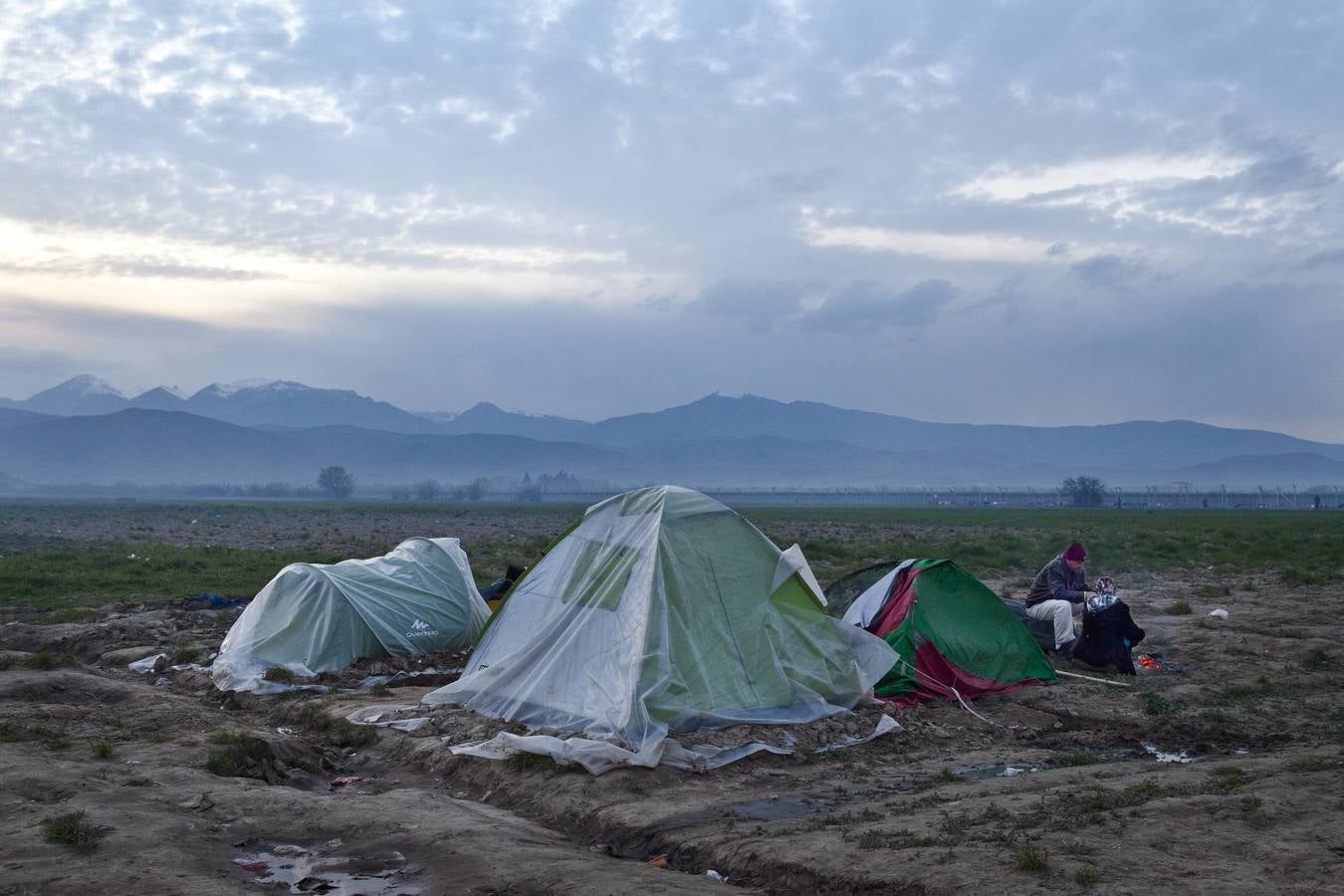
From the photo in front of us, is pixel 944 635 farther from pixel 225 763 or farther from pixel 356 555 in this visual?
pixel 356 555

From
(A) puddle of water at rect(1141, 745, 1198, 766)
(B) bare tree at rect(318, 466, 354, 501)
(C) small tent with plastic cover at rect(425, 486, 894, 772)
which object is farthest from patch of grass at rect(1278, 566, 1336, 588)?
(B) bare tree at rect(318, 466, 354, 501)

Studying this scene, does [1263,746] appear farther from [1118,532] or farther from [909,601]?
[1118,532]

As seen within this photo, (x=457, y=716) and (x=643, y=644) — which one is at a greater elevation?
(x=643, y=644)

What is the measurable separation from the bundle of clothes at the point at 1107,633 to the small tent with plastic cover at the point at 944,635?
42.8 inches

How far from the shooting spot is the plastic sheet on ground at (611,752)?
30.0 feet

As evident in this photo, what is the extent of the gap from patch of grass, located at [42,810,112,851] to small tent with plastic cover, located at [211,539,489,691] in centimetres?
588

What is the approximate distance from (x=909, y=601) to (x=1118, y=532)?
123ft

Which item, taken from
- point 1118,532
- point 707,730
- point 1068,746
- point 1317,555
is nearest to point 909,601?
point 1068,746

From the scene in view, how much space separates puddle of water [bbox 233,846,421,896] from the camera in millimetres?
6758

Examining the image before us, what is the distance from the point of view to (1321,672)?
1344cm

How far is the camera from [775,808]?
8.23 metres

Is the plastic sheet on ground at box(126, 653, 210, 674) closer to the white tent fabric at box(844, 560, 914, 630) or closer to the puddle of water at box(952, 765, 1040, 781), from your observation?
the white tent fabric at box(844, 560, 914, 630)

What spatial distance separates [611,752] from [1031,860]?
12.8 ft

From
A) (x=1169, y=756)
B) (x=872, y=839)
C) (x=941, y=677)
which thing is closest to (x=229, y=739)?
(x=872, y=839)
